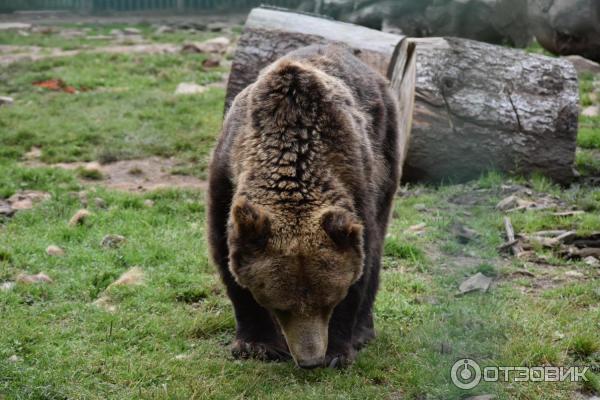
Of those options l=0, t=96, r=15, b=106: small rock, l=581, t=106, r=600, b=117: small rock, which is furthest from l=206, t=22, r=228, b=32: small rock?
l=581, t=106, r=600, b=117: small rock

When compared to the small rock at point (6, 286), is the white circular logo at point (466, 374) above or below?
above

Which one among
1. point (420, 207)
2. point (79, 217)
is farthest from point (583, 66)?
point (79, 217)

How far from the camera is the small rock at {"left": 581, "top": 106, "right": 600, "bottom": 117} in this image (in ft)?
33.6

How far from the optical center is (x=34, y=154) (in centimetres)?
958

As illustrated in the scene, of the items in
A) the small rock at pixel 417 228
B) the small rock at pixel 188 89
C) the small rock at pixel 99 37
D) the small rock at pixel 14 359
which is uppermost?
the small rock at pixel 14 359

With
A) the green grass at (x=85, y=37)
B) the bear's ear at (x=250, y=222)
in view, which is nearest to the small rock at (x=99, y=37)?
the green grass at (x=85, y=37)

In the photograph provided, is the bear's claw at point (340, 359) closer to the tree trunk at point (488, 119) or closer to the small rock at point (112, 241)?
the small rock at point (112, 241)

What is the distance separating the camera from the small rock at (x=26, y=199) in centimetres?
778

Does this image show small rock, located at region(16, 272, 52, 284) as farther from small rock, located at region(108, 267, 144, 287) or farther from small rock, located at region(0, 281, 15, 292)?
small rock, located at region(108, 267, 144, 287)

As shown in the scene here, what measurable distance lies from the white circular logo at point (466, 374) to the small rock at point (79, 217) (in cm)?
418

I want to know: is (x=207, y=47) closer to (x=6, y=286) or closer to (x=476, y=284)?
(x=6, y=286)

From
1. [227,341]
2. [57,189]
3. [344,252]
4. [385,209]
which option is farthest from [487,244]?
[57,189]

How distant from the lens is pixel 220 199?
4531 millimetres

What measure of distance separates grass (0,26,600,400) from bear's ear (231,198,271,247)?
0.84 metres
